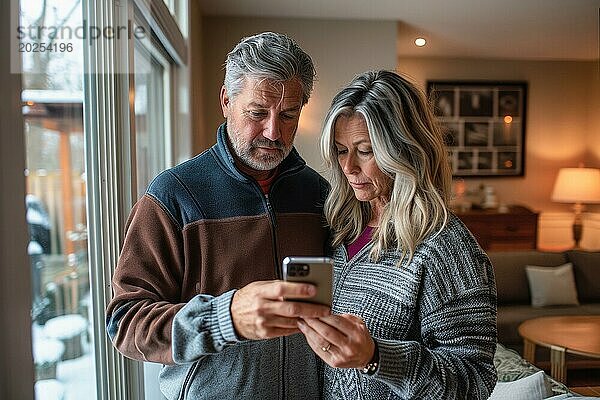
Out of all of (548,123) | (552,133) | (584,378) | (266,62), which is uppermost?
(548,123)

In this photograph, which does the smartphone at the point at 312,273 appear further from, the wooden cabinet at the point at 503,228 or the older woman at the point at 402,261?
the wooden cabinet at the point at 503,228

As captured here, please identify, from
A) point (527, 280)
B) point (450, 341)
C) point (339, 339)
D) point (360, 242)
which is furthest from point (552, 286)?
point (339, 339)

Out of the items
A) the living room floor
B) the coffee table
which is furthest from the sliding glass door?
the living room floor

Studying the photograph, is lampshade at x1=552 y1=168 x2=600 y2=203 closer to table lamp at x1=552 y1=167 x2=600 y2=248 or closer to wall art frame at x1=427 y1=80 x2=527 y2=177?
table lamp at x1=552 y1=167 x2=600 y2=248

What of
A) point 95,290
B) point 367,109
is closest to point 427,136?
point 367,109

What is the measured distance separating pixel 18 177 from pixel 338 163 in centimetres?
71

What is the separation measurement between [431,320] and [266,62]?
0.65 m

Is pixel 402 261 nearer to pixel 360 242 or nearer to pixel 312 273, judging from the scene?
pixel 360 242

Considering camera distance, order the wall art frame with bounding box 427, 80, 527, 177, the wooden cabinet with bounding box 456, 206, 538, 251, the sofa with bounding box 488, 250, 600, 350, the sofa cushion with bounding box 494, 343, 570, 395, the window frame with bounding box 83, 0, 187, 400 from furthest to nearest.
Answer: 1. the wall art frame with bounding box 427, 80, 527, 177
2. the wooden cabinet with bounding box 456, 206, 538, 251
3. the sofa with bounding box 488, 250, 600, 350
4. the sofa cushion with bounding box 494, 343, 570, 395
5. the window frame with bounding box 83, 0, 187, 400

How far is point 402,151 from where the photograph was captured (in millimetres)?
1296

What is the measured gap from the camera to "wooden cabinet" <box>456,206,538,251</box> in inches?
248

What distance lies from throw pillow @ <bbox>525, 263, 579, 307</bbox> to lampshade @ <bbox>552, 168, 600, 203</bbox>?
1.86 m

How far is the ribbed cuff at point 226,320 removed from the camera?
3.27 ft

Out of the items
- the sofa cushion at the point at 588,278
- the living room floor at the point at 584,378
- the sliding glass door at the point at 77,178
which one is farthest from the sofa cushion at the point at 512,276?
the sliding glass door at the point at 77,178
